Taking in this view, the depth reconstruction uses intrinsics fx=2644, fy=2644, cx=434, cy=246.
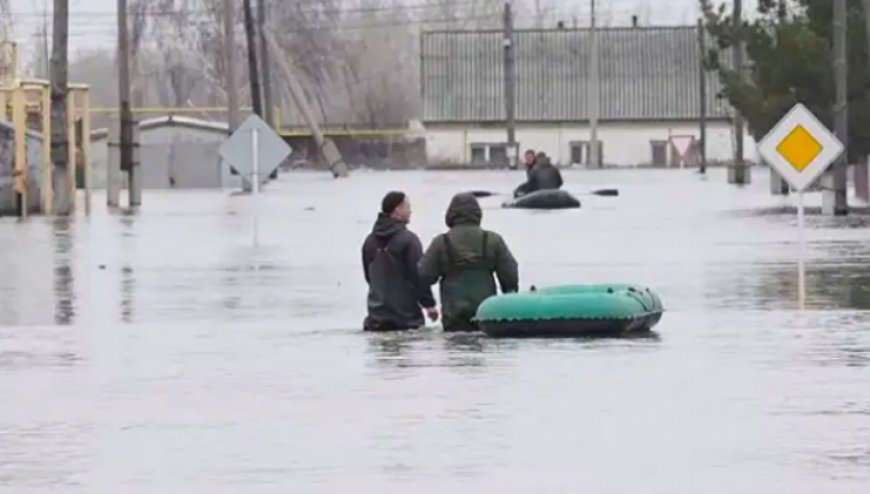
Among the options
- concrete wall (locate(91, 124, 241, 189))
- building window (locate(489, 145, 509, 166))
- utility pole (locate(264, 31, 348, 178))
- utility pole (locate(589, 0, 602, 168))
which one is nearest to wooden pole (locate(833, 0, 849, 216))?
concrete wall (locate(91, 124, 241, 189))

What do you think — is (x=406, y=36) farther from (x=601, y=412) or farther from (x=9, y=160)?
(x=601, y=412)

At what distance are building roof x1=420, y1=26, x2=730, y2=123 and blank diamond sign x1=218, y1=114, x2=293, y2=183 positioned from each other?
78059mm

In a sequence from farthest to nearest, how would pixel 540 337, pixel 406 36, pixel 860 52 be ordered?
pixel 406 36 → pixel 860 52 → pixel 540 337

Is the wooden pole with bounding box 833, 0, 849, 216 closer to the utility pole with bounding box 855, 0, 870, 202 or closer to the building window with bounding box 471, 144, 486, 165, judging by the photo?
the utility pole with bounding box 855, 0, 870, 202

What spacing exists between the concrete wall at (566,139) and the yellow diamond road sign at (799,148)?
3927 inches

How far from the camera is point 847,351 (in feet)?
59.5

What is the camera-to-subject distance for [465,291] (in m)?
19.9

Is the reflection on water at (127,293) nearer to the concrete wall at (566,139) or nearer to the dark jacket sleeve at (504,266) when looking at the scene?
the dark jacket sleeve at (504,266)

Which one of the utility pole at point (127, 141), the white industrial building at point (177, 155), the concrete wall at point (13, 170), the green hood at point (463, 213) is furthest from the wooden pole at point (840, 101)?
the white industrial building at point (177, 155)

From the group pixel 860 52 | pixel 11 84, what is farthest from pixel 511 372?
pixel 11 84

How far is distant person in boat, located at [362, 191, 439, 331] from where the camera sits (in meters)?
20.1

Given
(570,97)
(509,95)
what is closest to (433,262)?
(509,95)

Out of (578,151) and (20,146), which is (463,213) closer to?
(20,146)

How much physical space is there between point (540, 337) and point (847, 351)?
2.50 metres
